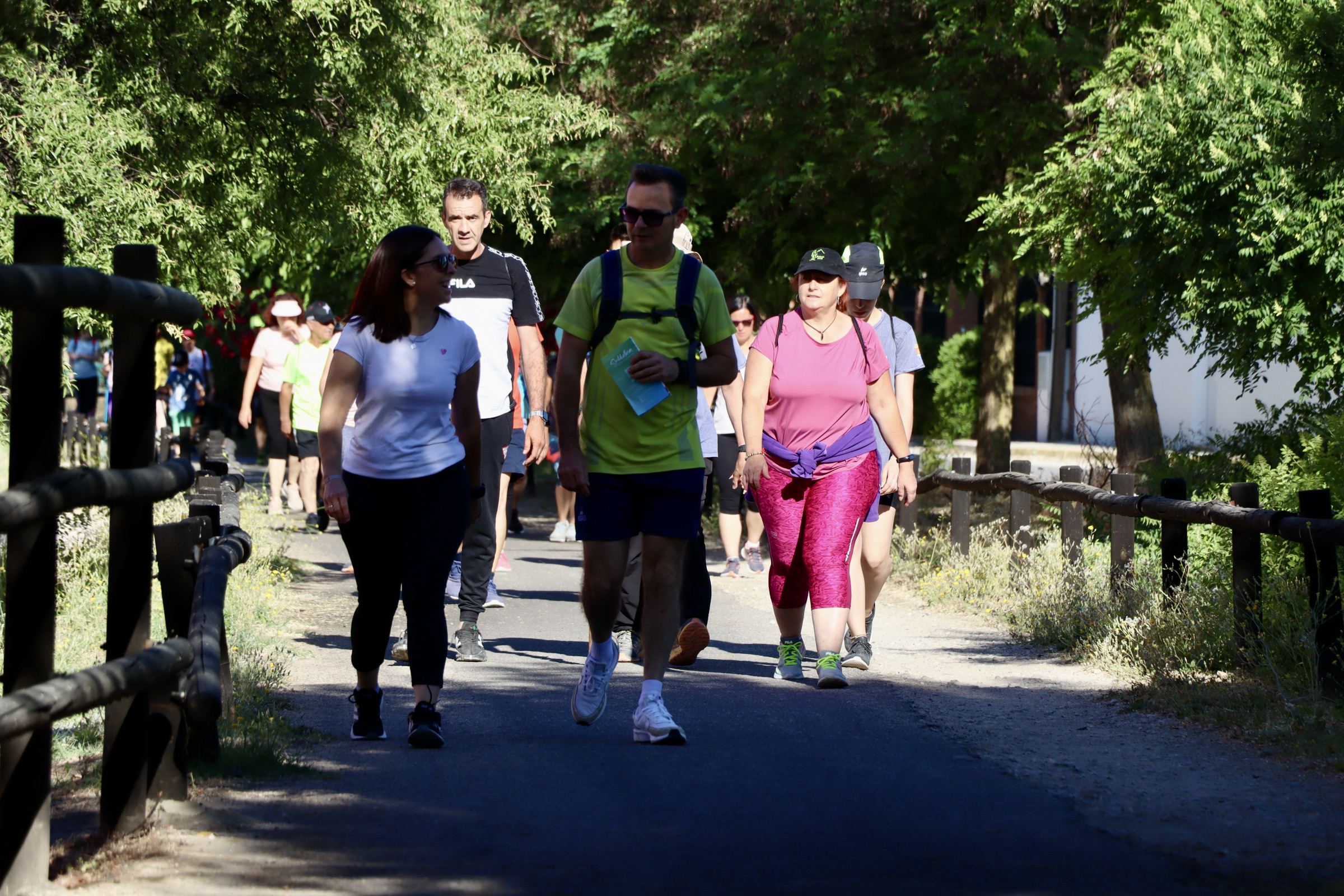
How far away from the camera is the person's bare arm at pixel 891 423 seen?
732 centimetres

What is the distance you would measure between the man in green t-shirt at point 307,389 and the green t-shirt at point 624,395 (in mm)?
8188

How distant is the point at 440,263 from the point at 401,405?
514 millimetres

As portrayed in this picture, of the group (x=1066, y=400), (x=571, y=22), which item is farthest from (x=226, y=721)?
(x=1066, y=400)

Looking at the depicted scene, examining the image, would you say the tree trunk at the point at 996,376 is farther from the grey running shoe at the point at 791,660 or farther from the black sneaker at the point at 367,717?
the black sneaker at the point at 367,717

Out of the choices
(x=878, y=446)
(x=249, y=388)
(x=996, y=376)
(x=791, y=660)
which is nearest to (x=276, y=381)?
(x=249, y=388)

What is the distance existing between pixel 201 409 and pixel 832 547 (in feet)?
72.6

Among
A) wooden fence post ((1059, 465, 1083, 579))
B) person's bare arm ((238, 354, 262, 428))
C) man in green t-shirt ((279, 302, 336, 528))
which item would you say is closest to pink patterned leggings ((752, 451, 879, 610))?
wooden fence post ((1059, 465, 1083, 579))

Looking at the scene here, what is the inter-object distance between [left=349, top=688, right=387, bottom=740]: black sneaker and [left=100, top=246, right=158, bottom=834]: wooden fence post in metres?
1.52

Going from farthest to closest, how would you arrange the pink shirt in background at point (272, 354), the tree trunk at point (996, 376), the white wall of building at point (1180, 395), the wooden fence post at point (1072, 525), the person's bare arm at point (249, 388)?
the white wall of building at point (1180, 395)
the tree trunk at point (996, 376)
the pink shirt in background at point (272, 354)
the person's bare arm at point (249, 388)
the wooden fence post at point (1072, 525)

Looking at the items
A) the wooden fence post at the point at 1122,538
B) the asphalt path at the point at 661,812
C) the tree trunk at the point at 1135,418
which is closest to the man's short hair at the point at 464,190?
the asphalt path at the point at 661,812

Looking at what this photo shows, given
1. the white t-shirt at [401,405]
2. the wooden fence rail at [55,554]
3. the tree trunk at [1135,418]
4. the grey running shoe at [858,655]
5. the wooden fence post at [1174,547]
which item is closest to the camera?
the wooden fence rail at [55,554]

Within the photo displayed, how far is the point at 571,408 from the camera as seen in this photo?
5828 mm

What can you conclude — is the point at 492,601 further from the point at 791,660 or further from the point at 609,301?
the point at 609,301

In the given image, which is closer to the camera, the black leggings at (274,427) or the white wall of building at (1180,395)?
the black leggings at (274,427)
